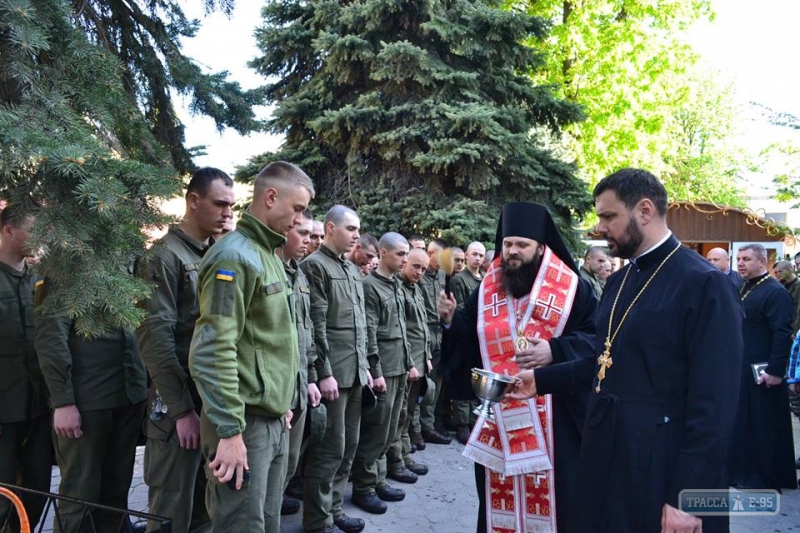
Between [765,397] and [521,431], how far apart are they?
13.6 feet

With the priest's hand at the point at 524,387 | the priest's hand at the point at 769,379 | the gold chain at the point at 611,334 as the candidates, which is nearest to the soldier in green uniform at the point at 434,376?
the priest's hand at the point at 769,379

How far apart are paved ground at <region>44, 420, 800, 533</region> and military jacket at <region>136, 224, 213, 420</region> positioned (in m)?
2.11

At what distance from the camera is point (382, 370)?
5996 mm

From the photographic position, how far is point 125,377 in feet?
13.2

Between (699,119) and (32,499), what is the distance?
1308 inches

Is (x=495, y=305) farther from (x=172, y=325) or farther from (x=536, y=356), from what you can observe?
(x=172, y=325)

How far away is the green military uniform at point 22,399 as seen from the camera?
4.03m

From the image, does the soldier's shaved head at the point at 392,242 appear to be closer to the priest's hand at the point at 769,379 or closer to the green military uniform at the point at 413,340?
the green military uniform at the point at 413,340

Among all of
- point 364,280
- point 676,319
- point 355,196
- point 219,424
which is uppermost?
point 355,196

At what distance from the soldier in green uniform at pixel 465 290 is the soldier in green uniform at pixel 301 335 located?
3.83 metres

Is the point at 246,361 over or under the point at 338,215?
under

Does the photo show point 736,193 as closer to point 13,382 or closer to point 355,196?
point 355,196

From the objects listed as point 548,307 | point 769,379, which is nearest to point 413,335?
point 548,307

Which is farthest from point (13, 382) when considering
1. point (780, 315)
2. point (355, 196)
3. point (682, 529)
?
point (355, 196)
